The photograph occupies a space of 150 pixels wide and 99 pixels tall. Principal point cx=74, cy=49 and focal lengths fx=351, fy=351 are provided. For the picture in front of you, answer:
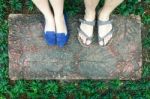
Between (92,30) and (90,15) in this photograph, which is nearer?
(90,15)

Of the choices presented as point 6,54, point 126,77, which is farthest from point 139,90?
point 6,54

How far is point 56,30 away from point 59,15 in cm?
17

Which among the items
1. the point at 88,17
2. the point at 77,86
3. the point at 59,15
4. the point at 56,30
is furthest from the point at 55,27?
the point at 77,86

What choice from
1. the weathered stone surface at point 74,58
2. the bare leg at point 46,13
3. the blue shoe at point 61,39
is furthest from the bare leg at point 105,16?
the bare leg at point 46,13

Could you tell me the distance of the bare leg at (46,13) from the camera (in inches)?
110

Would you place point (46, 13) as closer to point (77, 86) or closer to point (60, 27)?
point (60, 27)

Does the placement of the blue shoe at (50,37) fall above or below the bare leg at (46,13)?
below

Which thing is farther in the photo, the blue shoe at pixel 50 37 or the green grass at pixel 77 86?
the green grass at pixel 77 86

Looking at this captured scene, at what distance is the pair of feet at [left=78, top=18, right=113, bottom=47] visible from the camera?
9.83 ft

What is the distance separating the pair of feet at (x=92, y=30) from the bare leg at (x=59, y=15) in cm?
16

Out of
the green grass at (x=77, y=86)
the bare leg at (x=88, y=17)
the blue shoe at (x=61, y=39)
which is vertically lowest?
the green grass at (x=77, y=86)

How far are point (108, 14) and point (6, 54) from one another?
1016mm

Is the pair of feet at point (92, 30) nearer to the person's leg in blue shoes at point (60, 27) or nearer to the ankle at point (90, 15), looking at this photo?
the ankle at point (90, 15)

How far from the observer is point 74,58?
3133mm
